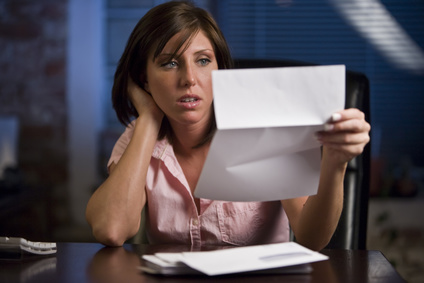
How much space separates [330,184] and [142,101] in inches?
21.4

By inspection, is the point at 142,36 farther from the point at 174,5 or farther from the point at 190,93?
the point at 190,93

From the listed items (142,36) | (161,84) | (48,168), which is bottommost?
(48,168)

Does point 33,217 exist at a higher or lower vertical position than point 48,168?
lower

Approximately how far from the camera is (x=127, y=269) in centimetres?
85

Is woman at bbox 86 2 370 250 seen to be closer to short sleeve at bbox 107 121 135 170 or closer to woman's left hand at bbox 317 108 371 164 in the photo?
short sleeve at bbox 107 121 135 170

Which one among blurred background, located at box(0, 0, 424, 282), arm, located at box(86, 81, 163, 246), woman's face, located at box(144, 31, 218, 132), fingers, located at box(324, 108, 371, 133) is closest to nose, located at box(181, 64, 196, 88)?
woman's face, located at box(144, 31, 218, 132)

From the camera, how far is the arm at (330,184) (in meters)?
0.89

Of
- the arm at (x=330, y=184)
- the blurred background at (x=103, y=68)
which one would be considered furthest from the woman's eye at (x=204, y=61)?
the blurred background at (x=103, y=68)

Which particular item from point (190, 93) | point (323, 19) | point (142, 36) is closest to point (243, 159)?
point (190, 93)

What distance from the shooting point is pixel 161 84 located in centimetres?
127

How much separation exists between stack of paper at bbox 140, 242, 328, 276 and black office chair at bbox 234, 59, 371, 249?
0.52 metres

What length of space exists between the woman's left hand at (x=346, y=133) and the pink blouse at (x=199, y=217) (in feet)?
1.28

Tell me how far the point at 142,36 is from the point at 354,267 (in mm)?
751

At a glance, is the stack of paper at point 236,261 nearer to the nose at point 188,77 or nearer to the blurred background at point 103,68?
the nose at point 188,77
